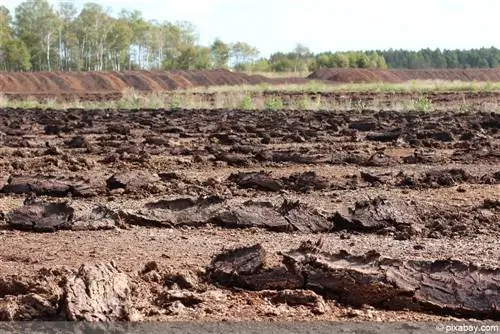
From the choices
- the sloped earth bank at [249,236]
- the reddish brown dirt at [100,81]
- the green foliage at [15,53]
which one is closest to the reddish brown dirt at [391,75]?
the reddish brown dirt at [100,81]

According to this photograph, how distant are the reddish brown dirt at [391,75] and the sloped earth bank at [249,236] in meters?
57.8

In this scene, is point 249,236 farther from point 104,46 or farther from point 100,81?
point 104,46

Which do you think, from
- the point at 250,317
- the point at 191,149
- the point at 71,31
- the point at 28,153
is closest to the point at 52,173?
the point at 28,153

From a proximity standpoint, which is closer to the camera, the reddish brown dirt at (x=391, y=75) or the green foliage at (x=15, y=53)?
the green foliage at (x=15, y=53)

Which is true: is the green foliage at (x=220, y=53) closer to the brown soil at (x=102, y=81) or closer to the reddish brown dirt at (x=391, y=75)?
the reddish brown dirt at (x=391, y=75)

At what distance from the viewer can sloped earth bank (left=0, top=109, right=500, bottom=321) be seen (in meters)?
3.92

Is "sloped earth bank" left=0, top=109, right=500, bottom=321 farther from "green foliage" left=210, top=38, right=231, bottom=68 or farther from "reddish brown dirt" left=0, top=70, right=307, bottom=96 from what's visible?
"green foliage" left=210, top=38, right=231, bottom=68

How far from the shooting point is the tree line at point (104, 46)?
241 feet

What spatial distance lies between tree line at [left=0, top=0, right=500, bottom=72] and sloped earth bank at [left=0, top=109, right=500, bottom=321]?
61977mm

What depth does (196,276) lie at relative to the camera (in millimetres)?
4379

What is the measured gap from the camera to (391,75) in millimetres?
72562

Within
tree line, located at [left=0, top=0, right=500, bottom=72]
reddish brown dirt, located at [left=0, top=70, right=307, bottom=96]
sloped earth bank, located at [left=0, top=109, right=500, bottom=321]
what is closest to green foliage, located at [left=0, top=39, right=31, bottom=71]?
tree line, located at [left=0, top=0, right=500, bottom=72]

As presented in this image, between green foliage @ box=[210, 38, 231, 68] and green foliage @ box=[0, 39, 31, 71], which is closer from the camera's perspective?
green foliage @ box=[0, 39, 31, 71]

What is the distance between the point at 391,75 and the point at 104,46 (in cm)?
3088
